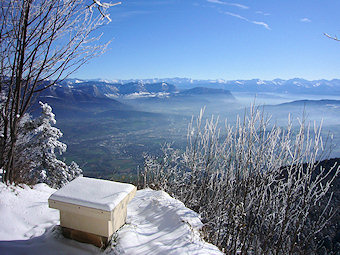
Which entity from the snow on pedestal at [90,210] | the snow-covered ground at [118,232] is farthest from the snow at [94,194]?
the snow-covered ground at [118,232]

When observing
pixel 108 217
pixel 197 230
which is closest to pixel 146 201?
pixel 197 230

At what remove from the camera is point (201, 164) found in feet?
18.9

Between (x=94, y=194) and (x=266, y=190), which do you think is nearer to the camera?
(x=94, y=194)

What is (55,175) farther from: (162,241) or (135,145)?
(135,145)

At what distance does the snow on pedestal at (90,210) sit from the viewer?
214 cm

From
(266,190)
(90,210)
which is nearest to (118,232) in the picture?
(90,210)

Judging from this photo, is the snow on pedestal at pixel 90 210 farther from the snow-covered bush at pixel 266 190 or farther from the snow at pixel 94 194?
the snow-covered bush at pixel 266 190

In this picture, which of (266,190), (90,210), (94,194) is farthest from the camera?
(266,190)

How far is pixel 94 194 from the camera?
7.60 feet

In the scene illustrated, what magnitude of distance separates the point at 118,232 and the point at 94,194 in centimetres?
52

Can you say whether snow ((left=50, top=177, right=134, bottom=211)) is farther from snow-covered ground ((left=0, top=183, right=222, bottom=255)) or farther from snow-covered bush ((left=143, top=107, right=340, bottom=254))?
snow-covered bush ((left=143, top=107, right=340, bottom=254))

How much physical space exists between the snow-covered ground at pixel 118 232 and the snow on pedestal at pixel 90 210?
98mm

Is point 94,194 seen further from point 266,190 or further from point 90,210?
point 266,190

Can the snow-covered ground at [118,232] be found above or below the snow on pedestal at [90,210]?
below
